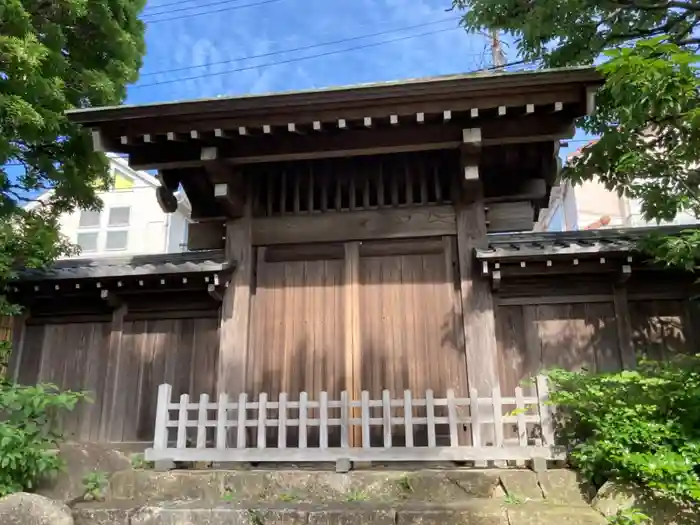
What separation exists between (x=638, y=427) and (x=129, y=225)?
67.0ft

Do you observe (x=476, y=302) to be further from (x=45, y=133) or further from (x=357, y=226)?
(x=45, y=133)

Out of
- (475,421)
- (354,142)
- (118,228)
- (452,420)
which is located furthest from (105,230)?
(475,421)

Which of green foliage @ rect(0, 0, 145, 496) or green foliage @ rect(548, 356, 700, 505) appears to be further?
green foliage @ rect(0, 0, 145, 496)

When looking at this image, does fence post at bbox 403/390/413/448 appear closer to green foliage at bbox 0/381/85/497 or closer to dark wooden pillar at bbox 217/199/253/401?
dark wooden pillar at bbox 217/199/253/401


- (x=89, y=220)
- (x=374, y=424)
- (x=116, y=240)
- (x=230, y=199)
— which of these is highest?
(x=89, y=220)

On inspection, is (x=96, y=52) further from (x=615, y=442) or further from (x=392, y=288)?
(x=615, y=442)

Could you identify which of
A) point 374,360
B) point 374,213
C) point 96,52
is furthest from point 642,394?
point 96,52

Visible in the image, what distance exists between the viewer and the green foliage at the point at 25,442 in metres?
5.25

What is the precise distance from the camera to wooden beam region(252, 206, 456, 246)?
23.6 feet

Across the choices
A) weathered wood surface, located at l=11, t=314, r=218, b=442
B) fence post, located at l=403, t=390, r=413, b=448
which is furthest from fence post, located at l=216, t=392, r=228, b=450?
fence post, located at l=403, t=390, r=413, b=448

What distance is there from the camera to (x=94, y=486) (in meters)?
5.43

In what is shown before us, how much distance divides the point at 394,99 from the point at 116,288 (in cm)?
451

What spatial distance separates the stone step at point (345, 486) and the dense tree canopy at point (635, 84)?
2749 mm

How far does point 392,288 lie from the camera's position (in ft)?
23.5
